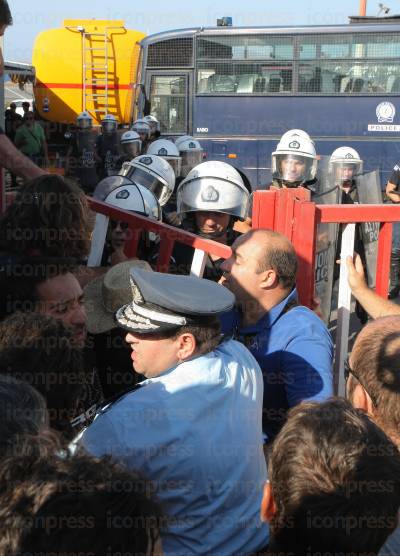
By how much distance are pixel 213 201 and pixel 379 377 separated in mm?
2731

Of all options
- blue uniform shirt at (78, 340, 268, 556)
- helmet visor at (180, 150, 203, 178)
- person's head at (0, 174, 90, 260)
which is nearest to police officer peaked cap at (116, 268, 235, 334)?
blue uniform shirt at (78, 340, 268, 556)

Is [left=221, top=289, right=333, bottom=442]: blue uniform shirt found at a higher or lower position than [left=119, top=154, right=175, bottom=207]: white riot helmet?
lower

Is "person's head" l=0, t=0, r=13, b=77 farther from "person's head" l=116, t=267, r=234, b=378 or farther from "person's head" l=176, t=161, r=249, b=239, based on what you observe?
"person's head" l=176, t=161, r=249, b=239

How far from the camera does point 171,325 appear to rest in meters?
2.21

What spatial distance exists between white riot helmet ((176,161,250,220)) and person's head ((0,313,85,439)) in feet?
8.36

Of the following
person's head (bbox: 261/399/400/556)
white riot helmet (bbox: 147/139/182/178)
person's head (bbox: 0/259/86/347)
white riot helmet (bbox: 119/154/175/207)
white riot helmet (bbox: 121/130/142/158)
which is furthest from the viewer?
white riot helmet (bbox: 121/130/142/158)

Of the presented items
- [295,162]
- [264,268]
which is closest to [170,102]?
[295,162]

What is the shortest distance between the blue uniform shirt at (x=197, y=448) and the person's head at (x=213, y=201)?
2.53 m

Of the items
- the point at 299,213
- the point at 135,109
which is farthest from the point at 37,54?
the point at 299,213

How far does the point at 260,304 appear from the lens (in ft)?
10.1

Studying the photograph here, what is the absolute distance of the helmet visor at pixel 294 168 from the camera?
6.61 meters

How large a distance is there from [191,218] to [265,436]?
2131 mm

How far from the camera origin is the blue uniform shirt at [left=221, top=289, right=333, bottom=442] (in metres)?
2.82

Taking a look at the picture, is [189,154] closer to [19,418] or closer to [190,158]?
[190,158]
